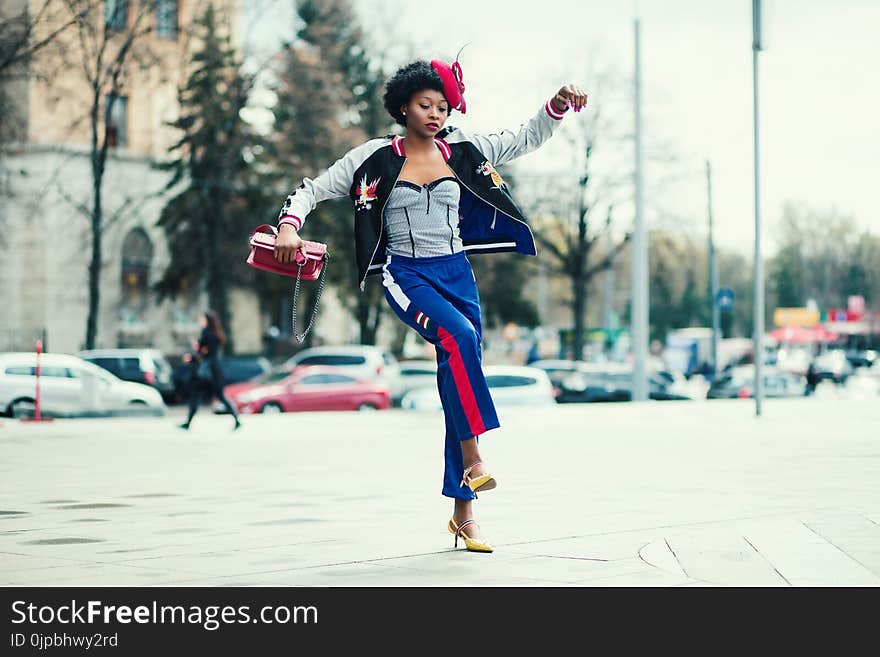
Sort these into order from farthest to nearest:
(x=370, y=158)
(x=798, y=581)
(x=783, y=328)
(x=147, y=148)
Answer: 1. (x=783, y=328)
2. (x=147, y=148)
3. (x=370, y=158)
4. (x=798, y=581)

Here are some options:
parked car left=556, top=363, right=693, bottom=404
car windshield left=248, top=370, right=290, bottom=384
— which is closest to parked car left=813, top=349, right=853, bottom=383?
parked car left=556, top=363, right=693, bottom=404

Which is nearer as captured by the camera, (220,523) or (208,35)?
(220,523)

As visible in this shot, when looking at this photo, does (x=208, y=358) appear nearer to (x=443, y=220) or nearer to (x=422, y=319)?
(x=443, y=220)

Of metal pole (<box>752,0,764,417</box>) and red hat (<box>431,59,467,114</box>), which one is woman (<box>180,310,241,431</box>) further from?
red hat (<box>431,59,467,114</box>)

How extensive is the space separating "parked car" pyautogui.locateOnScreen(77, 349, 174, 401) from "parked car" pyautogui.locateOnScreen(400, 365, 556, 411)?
26.4ft

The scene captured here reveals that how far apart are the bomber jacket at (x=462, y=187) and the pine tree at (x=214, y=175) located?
34.4m

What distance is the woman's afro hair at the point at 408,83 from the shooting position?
21.1 feet

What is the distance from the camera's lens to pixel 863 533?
21.0 feet

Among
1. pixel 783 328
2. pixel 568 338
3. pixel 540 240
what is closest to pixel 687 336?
pixel 783 328

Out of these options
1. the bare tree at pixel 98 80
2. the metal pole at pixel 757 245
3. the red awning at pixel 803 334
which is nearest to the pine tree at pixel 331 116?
the bare tree at pixel 98 80

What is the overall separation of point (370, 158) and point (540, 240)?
43770mm

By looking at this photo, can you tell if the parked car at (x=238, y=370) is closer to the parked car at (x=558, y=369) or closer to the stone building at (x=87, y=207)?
the stone building at (x=87, y=207)
